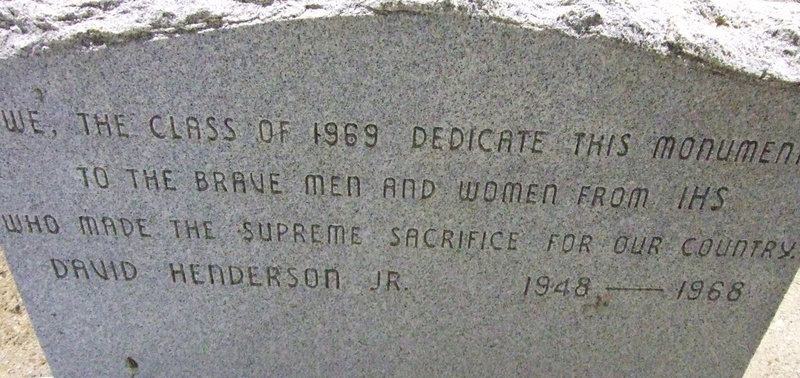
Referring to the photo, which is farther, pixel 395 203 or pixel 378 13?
pixel 395 203

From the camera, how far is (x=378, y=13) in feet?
4.59

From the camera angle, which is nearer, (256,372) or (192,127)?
(192,127)

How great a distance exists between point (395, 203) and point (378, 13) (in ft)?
1.99

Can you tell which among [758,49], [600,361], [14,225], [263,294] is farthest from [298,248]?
[758,49]

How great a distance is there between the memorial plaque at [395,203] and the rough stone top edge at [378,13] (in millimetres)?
32

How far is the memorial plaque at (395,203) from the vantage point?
1.49m

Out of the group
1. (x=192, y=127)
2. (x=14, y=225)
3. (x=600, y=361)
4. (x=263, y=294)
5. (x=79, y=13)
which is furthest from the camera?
(x=600, y=361)

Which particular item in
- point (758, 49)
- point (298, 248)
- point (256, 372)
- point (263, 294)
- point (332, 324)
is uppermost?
point (758, 49)

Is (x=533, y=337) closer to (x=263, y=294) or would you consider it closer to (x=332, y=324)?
(x=332, y=324)

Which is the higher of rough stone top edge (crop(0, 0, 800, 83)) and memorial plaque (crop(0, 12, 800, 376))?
rough stone top edge (crop(0, 0, 800, 83))

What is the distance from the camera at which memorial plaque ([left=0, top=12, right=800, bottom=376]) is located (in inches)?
58.6

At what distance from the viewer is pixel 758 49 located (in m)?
1.47

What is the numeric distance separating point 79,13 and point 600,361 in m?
2.10

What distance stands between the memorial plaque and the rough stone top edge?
0.11 ft
